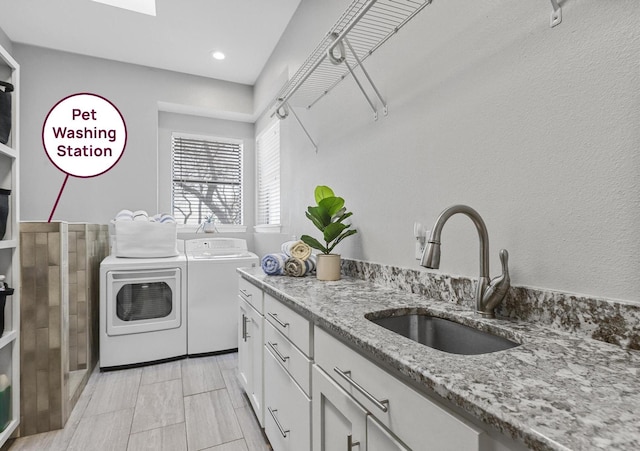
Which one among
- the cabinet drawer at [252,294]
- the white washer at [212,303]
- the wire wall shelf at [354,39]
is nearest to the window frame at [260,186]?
the white washer at [212,303]

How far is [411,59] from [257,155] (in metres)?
2.85

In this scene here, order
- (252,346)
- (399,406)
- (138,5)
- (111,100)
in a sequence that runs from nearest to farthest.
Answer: (399,406)
(252,346)
(138,5)
(111,100)

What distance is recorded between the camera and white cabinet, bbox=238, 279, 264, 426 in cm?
168

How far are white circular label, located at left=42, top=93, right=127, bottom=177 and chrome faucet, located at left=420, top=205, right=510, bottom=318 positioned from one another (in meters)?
3.32

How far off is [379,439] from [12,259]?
6.23ft

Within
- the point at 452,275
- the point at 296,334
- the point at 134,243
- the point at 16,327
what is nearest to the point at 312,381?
the point at 296,334

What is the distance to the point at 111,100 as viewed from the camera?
A: 10.7 feet

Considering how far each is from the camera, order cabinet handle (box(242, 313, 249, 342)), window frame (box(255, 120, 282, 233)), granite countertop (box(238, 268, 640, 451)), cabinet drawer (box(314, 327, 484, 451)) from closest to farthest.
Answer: granite countertop (box(238, 268, 640, 451))
cabinet drawer (box(314, 327, 484, 451))
cabinet handle (box(242, 313, 249, 342))
window frame (box(255, 120, 282, 233))

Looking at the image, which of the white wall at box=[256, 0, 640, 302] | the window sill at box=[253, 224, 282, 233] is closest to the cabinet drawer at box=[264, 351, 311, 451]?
the white wall at box=[256, 0, 640, 302]

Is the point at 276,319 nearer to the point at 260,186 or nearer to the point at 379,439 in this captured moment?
the point at 379,439

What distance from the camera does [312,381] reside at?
3.57ft

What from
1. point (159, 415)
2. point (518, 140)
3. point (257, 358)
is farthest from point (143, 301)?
point (518, 140)

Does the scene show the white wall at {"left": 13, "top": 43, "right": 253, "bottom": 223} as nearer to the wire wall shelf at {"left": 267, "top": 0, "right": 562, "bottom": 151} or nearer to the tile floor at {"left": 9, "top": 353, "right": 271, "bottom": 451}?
the tile floor at {"left": 9, "top": 353, "right": 271, "bottom": 451}

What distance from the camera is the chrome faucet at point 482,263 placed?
35.0 inches
